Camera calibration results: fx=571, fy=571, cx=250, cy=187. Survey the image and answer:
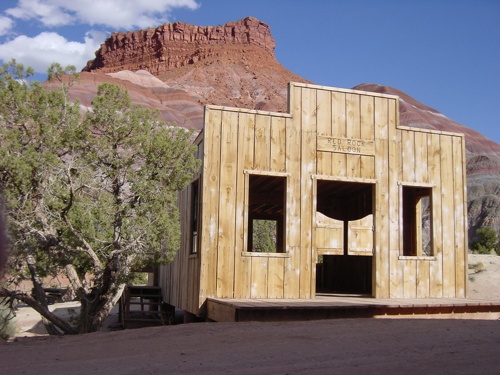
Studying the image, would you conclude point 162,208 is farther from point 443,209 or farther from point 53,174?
point 443,209

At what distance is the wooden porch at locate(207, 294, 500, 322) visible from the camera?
826cm

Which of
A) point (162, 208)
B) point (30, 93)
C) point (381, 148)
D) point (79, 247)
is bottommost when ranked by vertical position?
point (79, 247)

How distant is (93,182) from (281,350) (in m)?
5.88

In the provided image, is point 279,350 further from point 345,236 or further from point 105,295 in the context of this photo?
point 345,236

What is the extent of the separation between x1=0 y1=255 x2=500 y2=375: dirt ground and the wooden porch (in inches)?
15.4

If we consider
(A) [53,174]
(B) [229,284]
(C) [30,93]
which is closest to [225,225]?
(B) [229,284]

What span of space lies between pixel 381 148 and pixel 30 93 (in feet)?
21.6

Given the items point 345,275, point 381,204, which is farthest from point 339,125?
point 345,275

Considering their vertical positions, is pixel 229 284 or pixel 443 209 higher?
pixel 443 209

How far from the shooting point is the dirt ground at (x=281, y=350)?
4930mm

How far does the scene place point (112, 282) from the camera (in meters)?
10.6

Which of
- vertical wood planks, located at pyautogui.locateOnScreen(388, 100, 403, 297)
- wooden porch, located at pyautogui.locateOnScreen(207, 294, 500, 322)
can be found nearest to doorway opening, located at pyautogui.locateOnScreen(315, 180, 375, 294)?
vertical wood planks, located at pyautogui.locateOnScreen(388, 100, 403, 297)

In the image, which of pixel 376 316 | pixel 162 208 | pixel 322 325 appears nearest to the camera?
pixel 322 325

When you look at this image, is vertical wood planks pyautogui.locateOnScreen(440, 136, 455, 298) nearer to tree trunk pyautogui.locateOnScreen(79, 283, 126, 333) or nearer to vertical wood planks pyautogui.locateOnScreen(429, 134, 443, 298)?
vertical wood planks pyautogui.locateOnScreen(429, 134, 443, 298)
